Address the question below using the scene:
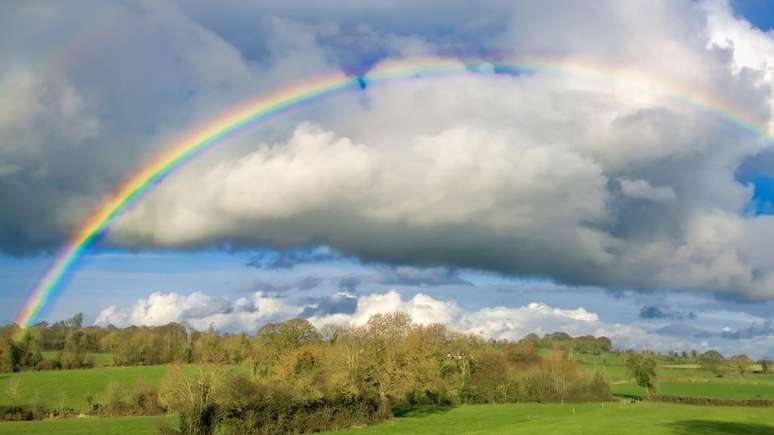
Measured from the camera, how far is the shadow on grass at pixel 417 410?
7838cm

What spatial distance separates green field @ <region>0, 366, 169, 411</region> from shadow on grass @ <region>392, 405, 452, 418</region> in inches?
1167

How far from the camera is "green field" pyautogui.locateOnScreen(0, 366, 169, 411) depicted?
78188mm

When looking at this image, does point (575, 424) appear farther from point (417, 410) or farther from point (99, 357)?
point (99, 357)

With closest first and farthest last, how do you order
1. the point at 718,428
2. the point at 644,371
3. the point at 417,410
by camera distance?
the point at 718,428
the point at 417,410
the point at 644,371

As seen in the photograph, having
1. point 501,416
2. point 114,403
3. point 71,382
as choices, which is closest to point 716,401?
point 501,416

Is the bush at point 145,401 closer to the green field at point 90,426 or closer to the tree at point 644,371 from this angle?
the green field at point 90,426

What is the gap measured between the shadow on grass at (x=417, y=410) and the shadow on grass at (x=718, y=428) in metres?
35.2

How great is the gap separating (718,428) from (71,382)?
87124mm

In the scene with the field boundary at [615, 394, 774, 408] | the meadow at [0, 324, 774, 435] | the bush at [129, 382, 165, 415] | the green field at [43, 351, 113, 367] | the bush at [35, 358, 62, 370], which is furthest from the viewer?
the green field at [43, 351, 113, 367]

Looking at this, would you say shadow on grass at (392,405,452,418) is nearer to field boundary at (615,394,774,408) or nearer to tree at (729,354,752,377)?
field boundary at (615,394,774,408)

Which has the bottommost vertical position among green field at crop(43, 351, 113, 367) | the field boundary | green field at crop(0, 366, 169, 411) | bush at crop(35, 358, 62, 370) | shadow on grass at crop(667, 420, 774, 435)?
the field boundary

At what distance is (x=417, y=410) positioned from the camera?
272 ft

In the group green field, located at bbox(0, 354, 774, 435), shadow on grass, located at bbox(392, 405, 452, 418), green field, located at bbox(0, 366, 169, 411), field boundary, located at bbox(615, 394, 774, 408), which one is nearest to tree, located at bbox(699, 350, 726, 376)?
green field, located at bbox(0, 354, 774, 435)

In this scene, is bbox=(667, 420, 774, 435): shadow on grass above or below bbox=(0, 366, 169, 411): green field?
below
